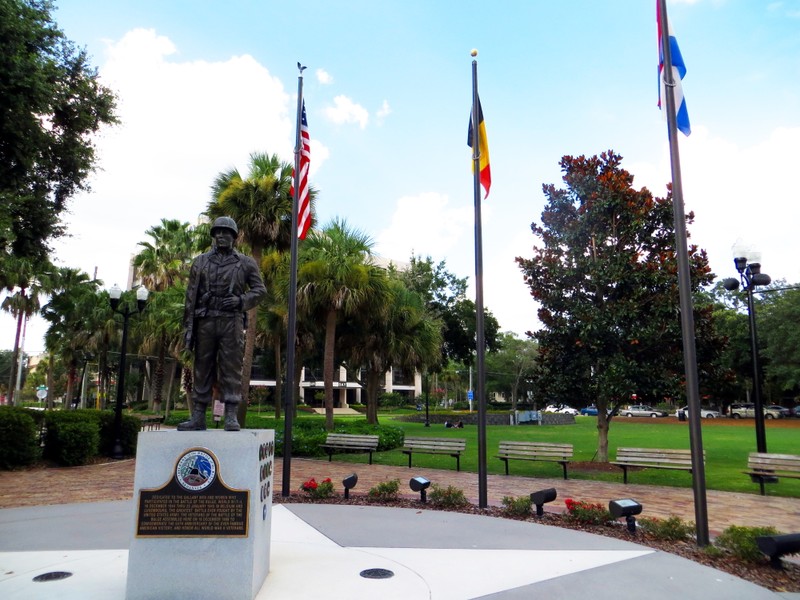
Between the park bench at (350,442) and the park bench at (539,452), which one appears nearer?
the park bench at (539,452)

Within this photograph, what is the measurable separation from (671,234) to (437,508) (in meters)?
9.43

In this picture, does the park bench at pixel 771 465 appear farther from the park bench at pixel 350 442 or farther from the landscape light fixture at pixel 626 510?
the park bench at pixel 350 442

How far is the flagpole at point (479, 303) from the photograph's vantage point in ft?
29.1

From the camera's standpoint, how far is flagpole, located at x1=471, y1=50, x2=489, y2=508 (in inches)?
349

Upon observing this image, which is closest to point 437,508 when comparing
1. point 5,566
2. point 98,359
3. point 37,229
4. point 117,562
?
point 117,562

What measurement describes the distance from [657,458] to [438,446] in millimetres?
5088

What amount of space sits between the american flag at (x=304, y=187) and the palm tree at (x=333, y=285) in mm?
9086

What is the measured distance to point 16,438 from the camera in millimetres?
13727

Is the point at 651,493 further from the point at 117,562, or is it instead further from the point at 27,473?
the point at 27,473

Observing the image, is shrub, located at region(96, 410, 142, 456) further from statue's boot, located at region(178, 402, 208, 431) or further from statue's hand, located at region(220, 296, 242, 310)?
statue's hand, located at region(220, 296, 242, 310)

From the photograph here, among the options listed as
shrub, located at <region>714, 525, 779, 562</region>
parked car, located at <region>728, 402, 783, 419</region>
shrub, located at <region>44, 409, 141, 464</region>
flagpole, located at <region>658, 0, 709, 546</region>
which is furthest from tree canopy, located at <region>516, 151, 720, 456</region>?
parked car, located at <region>728, 402, 783, 419</region>

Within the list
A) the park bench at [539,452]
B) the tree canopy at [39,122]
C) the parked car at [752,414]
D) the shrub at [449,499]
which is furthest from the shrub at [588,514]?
the parked car at [752,414]

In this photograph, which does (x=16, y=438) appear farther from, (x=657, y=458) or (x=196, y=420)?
(x=657, y=458)

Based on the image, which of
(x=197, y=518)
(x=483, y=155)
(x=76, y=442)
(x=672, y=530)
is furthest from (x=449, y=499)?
(x=76, y=442)
